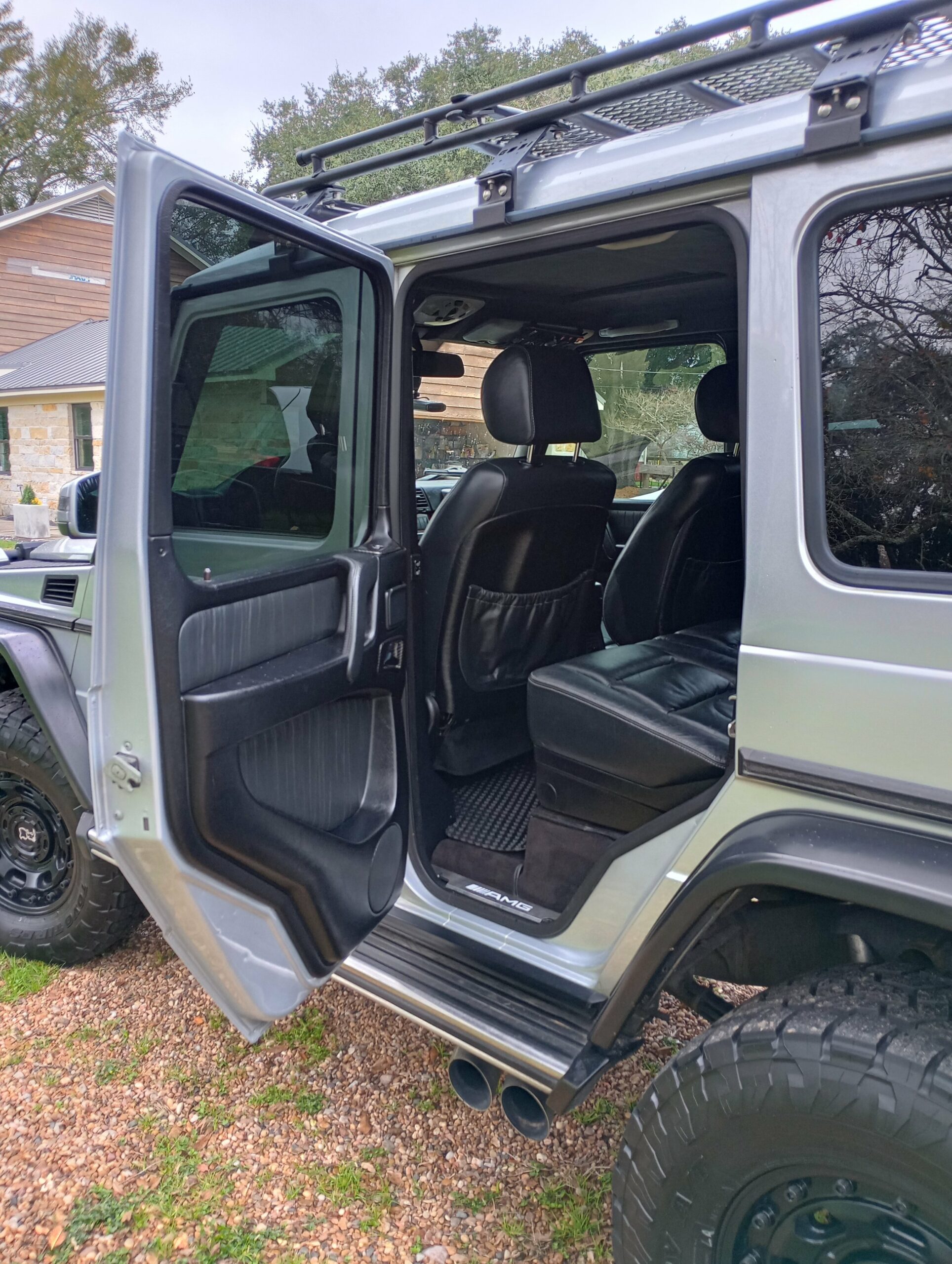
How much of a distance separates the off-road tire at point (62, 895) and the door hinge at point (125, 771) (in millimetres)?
1099

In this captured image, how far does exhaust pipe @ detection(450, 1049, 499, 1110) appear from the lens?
200 centimetres

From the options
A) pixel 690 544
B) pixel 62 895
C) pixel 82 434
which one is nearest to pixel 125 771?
pixel 62 895

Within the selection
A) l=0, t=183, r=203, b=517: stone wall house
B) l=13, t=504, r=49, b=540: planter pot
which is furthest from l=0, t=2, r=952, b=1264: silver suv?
l=0, t=183, r=203, b=517: stone wall house

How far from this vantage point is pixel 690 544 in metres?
3.00

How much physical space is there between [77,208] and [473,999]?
22.9 meters

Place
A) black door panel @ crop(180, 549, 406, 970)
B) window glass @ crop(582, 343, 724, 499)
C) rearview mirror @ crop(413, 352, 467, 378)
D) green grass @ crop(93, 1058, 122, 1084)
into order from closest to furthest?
black door panel @ crop(180, 549, 406, 970) → green grass @ crop(93, 1058, 122, 1084) → rearview mirror @ crop(413, 352, 467, 378) → window glass @ crop(582, 343, 724, 499)

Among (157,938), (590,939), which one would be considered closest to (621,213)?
(590,939)

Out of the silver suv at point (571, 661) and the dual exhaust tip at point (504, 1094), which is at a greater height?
the silver suv at point (571, 661)

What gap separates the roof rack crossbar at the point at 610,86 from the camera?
139 centimetres

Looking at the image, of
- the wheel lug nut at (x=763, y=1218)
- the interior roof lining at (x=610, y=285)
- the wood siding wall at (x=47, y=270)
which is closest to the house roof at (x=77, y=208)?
the wood siding wall at (x=47, y=270)

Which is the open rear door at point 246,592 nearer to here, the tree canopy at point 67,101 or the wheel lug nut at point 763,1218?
the wheel lug nut at point 763,1218

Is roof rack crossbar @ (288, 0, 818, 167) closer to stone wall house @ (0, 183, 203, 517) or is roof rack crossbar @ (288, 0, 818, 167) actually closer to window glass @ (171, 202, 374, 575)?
window glass @ (171, 202, 374, 575)

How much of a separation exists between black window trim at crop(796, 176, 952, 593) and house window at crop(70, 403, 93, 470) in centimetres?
1774

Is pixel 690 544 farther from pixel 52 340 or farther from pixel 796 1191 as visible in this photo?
pixel 52 340
